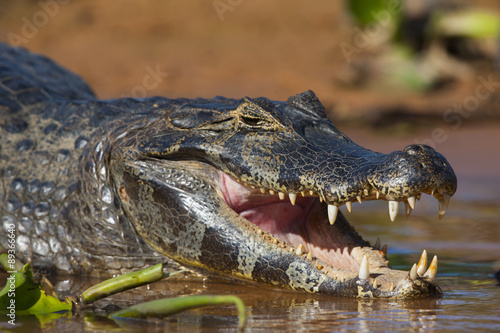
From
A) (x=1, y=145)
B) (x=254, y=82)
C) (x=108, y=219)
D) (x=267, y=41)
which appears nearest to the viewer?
(x=108, y=219)

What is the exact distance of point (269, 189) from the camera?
11.2 feet

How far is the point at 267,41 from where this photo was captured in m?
17.5

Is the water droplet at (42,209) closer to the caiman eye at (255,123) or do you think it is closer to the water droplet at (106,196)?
the water droplet at (106,196)

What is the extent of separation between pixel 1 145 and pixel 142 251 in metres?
1.29

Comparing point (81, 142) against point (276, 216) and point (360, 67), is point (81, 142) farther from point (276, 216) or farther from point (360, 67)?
point (360, 67)

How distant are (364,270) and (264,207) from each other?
0.77m

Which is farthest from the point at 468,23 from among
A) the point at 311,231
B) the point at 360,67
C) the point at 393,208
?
the point at 393,208

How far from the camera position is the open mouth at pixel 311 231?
→ 3.31 m

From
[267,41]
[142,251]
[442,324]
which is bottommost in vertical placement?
[442,324]

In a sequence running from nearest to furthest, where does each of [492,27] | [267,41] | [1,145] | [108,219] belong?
[108,219] < [1,145] < [492,27] < [267,41]

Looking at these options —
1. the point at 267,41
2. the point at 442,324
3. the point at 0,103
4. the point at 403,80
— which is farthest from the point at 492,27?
the point at 442,324

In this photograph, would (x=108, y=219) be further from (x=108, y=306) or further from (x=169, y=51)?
(x=169, y=51)

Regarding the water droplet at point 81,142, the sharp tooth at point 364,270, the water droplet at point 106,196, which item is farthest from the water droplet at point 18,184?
the sharp tooth at point 364,270

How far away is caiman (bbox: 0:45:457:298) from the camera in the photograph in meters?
3.21
